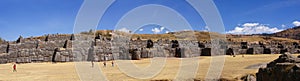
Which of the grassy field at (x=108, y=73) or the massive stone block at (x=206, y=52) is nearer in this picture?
the grassy field at (x=108, y=73)

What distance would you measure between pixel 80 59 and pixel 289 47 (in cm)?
4093

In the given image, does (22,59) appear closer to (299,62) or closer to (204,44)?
(204,44)

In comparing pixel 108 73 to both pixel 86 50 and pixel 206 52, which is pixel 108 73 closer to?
pixel 86 50

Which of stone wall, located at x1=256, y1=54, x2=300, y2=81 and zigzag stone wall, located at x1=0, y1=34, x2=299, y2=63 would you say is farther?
zigzag stone wall, located at x1=0, y1=34, x2=299, y2=63

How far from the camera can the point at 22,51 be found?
163 ft

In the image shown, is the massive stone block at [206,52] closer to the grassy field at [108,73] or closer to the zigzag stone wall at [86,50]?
the zigzag stone wall at [86,50]

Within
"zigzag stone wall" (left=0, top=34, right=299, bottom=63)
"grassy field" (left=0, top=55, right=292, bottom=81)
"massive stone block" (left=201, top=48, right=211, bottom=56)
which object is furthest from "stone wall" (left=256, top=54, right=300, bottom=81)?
"massive stone block" (left=201, top=48, right=211, bottom=56)

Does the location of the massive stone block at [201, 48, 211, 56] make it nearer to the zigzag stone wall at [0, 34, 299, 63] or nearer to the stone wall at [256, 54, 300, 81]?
the zigzag stone wall at [0, 34, 299, 63]

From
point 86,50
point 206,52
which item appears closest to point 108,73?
point 86,50

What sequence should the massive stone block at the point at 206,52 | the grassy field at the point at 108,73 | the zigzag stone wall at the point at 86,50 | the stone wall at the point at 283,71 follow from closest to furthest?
the stone wall at the point at 283,71 < the grassy field at the point at 108,73 < the zigzag stone wall at the point at 86,50 < the massive stone block at the point at 206,52

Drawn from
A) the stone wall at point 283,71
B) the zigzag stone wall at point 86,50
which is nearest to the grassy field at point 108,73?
the stone wall at point 283,71

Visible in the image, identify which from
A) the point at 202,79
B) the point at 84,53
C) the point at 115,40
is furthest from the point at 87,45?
the point at 202,79

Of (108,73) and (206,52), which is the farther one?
(206,52)

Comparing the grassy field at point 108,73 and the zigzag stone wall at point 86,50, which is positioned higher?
the zigzag stone wall at point 86,50
